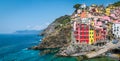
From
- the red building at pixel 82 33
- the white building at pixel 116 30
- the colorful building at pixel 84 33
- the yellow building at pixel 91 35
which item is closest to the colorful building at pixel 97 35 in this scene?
the yellow building at pixel 91 35

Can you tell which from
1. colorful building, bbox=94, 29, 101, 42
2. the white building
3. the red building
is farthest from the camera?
the white building

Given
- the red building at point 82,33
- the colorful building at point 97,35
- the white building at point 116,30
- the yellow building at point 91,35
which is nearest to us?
the red building at point 82,33

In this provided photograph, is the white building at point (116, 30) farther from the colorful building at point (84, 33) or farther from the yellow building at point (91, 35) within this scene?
the colorful building at point (84, 33)

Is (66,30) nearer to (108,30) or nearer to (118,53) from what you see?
(108,30)

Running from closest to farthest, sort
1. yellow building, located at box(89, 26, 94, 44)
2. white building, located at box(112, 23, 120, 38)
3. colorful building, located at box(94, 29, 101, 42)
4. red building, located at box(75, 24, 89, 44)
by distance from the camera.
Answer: red building, located at box(75, 24, 89, 44)
yellow building, located at box(89, 26, 94, 44)
colorful building, located at box(94, 29, 101, 42)
white building, located at box(112, 23, 120, 38)

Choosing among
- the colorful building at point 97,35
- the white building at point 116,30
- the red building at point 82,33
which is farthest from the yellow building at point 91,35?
the white building at point 116,30

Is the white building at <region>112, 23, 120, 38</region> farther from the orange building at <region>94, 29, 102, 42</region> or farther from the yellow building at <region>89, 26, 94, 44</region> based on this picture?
the yellow building at <region>89, 26, 94, 44</region>

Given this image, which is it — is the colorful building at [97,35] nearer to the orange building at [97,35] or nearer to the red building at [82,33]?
the orange building at [97,35]

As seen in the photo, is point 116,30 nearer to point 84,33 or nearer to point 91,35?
point 91,35

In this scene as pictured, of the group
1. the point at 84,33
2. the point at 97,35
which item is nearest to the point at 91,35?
the point at 84,33

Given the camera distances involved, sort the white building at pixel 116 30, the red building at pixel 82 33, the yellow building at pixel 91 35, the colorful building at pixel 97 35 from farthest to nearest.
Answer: the white building at pixel 116 30
the colorful building at pixel 97 35
the yellow building at pixel 91 35
the red building at pixel 82 33

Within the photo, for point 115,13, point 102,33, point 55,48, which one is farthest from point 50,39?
point 115,13

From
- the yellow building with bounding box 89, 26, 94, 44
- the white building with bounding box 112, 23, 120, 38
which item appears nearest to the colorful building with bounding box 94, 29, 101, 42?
the yellow building with bounding box 89, 26, 94, 44

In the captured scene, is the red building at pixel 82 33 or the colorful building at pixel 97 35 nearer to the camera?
the red building at pixel 82 33
